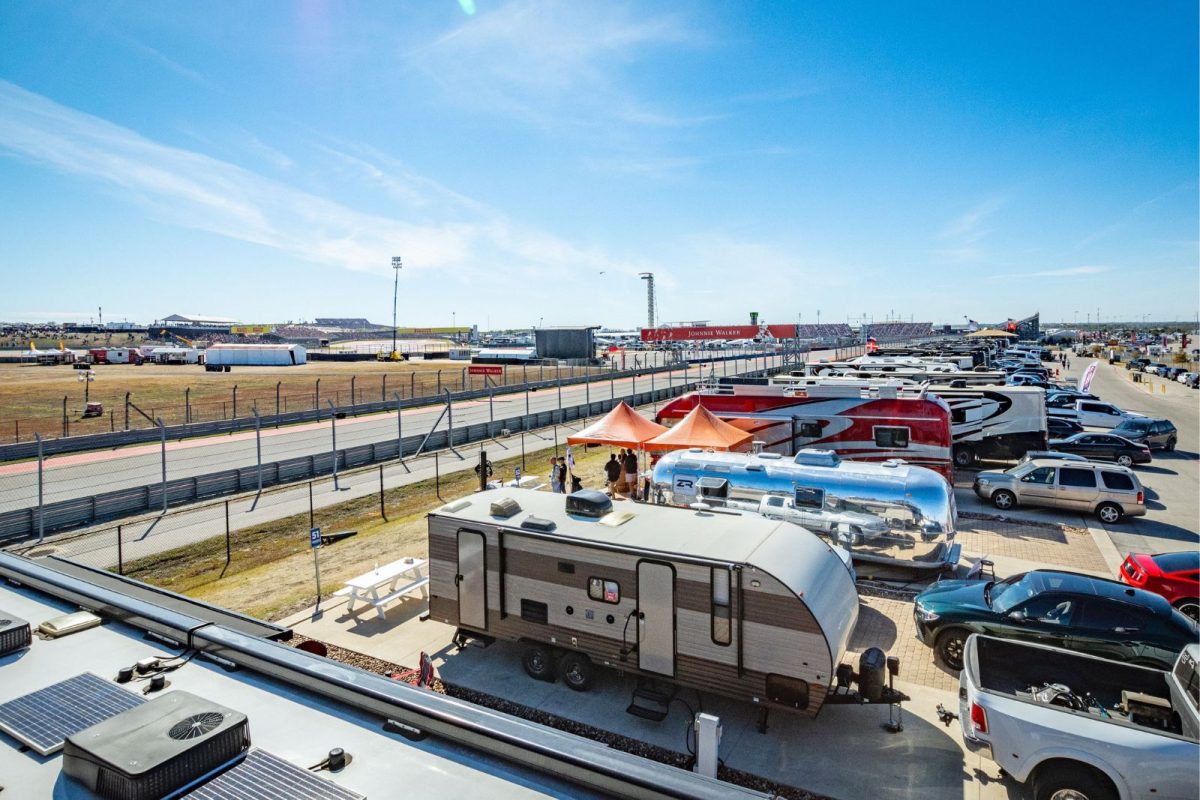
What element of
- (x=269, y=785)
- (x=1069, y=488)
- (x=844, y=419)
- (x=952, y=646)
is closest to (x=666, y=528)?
(x=952, y=646)

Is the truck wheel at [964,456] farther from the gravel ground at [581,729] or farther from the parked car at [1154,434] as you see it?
the gravel ground at [581,729]

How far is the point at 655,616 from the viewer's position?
8.80m

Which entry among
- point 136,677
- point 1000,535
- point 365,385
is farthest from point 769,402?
point 365,385

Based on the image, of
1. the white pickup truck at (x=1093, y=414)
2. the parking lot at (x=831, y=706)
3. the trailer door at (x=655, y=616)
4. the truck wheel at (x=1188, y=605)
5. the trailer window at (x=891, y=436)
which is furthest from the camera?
the white pickup truck at (x=1093, y=414)

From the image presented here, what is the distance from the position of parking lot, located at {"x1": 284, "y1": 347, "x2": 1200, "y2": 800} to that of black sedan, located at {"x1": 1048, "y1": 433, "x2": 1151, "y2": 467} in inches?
368

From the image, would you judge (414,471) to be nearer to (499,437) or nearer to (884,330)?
(499,437)

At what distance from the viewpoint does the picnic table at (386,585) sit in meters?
12.2

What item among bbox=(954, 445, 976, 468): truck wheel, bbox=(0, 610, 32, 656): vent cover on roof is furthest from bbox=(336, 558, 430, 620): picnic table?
bbox=(954, 445, 976, 468): truck wheel

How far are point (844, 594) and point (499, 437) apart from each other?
25657mm

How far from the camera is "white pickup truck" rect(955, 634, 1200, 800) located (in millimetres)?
6277

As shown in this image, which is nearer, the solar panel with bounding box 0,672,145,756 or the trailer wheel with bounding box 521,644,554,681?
the solar panel with bounding box 0,672,145,756

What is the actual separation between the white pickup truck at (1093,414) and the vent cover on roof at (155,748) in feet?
112

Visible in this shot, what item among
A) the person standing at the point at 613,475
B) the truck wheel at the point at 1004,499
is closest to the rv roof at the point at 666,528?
the person standing at the point at 613,475

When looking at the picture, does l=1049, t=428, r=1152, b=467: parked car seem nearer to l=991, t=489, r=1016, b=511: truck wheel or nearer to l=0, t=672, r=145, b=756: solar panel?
l=991, t=489, r=1016, b=511: truck wheel
